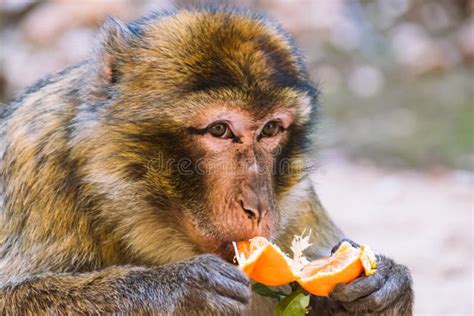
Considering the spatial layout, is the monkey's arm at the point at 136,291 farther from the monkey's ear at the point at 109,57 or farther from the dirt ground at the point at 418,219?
the dirt ground at the point at 418,219

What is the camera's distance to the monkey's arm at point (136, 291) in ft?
12.3

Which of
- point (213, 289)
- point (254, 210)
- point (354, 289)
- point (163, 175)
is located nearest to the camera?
point (213, 289)

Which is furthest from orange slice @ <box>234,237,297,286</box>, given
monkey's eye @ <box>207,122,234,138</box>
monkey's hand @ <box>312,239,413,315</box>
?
monkey's eye @ <box>207,122,234,138</box>

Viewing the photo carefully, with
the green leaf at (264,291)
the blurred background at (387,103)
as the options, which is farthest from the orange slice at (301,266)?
the blurred background at (387,103)

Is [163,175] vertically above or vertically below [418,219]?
above

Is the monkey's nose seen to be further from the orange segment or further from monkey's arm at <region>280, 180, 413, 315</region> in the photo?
monkey's arm at <region>280, 180, 413, 315</region>

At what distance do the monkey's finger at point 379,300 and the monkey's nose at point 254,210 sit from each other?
0.58 metres

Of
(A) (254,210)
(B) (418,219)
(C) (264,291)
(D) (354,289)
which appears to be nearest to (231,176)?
(A) (254,210)

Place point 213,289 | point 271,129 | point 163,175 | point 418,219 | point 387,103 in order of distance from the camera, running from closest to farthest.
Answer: point 213,289 < point 163,175 < point 271,129 < point 418,219 < point 387,103

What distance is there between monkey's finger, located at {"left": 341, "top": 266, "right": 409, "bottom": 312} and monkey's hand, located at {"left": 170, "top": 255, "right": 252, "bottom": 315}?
0.54 metres

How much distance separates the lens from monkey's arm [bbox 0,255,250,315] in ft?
12.3

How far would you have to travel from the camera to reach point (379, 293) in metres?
4.05

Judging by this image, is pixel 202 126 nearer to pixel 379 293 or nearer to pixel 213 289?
pixel 213 289

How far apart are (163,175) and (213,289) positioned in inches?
24.7
